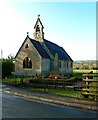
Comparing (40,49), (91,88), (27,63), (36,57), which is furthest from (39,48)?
(91,88)

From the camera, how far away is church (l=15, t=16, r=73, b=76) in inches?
1704

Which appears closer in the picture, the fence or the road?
the road

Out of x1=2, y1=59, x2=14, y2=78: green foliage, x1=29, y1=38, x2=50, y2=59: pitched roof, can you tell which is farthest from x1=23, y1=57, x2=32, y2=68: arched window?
x1=2, y1=59, x2=14, y2=78: green foliage

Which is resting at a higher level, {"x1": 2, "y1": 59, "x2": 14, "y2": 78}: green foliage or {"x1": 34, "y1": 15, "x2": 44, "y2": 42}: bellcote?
{"x1": 34, "y1": 15, "x2": 44, "y2": 42}: bellcote

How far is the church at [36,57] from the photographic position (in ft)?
142

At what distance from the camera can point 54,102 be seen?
1595cm

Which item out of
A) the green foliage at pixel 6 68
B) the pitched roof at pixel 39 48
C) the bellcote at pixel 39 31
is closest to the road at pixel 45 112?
the green foliage at pixel 6 68

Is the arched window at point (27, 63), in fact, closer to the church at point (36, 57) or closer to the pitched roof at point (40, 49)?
the church at point (36, 57)

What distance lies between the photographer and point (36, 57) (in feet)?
142

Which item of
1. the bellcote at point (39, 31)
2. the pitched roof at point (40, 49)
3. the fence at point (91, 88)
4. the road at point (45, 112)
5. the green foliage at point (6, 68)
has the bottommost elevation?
the road at point (45, 112)

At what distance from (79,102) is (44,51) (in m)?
32.0

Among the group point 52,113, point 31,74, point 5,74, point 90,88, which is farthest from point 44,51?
point 52,113

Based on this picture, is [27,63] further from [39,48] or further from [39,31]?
[39,31]

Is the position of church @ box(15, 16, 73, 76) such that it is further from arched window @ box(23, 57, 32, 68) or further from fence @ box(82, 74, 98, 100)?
fence @ box(82, 74, 98, 100)
